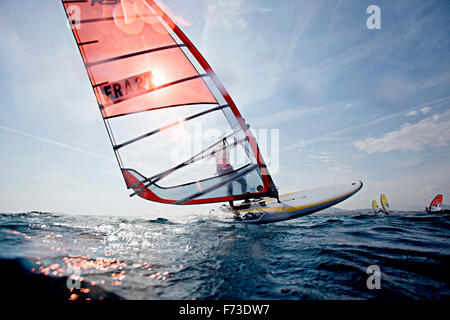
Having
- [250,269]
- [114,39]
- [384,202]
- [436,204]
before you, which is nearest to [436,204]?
[436,204]

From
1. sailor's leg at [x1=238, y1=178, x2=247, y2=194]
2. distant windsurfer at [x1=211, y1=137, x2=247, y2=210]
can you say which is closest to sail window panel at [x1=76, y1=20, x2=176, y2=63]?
distant windsurfer at [x1=211, y1=137, x2=247, y2=210]

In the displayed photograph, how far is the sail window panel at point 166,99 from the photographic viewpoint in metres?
5.43

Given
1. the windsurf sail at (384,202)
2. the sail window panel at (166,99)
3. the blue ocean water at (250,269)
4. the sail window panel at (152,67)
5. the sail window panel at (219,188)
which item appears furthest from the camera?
the windsurf sail at (384,202)

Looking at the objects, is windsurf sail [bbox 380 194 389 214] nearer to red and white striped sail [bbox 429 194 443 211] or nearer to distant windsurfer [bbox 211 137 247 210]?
red and white striped sail [bbox 429 194 443 211]

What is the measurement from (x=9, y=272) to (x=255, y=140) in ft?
17.3

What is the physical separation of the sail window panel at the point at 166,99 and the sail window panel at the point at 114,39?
3.57ft

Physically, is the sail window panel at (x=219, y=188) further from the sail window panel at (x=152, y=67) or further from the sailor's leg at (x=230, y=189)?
the sail window panel at (x=152, y=67)

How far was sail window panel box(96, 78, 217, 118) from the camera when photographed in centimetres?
543

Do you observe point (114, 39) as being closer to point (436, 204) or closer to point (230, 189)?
point (230, 189)

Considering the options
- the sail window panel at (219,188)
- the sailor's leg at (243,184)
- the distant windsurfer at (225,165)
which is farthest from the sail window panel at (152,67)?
the sailor's leg at (243,184)

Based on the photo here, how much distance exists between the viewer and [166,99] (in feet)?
19.0
